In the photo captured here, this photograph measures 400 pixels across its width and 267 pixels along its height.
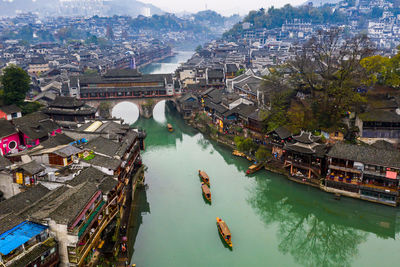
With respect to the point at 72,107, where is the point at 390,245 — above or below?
below

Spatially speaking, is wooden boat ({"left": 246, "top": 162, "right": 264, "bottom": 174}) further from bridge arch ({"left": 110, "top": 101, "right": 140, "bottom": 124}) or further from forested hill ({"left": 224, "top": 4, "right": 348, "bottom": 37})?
forested hill ({"left": 224, "top": 4, "right": 348, "bottom": 37})

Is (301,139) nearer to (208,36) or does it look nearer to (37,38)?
(37,38)

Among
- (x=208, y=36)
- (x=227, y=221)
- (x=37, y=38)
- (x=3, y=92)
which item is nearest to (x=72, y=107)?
(x=3, y=92)

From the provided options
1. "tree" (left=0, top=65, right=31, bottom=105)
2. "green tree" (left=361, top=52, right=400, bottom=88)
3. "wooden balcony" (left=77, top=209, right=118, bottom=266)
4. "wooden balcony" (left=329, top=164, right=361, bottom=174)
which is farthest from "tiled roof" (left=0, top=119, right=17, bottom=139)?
"green tree" (left=361, top=52, right=400, bottom=88)

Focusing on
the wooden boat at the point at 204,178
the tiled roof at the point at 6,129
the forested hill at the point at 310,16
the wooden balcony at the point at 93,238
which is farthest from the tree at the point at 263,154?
the forested hill at the point at 310,16

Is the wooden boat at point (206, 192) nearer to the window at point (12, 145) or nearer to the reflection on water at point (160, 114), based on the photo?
the window at point (12, 145)
